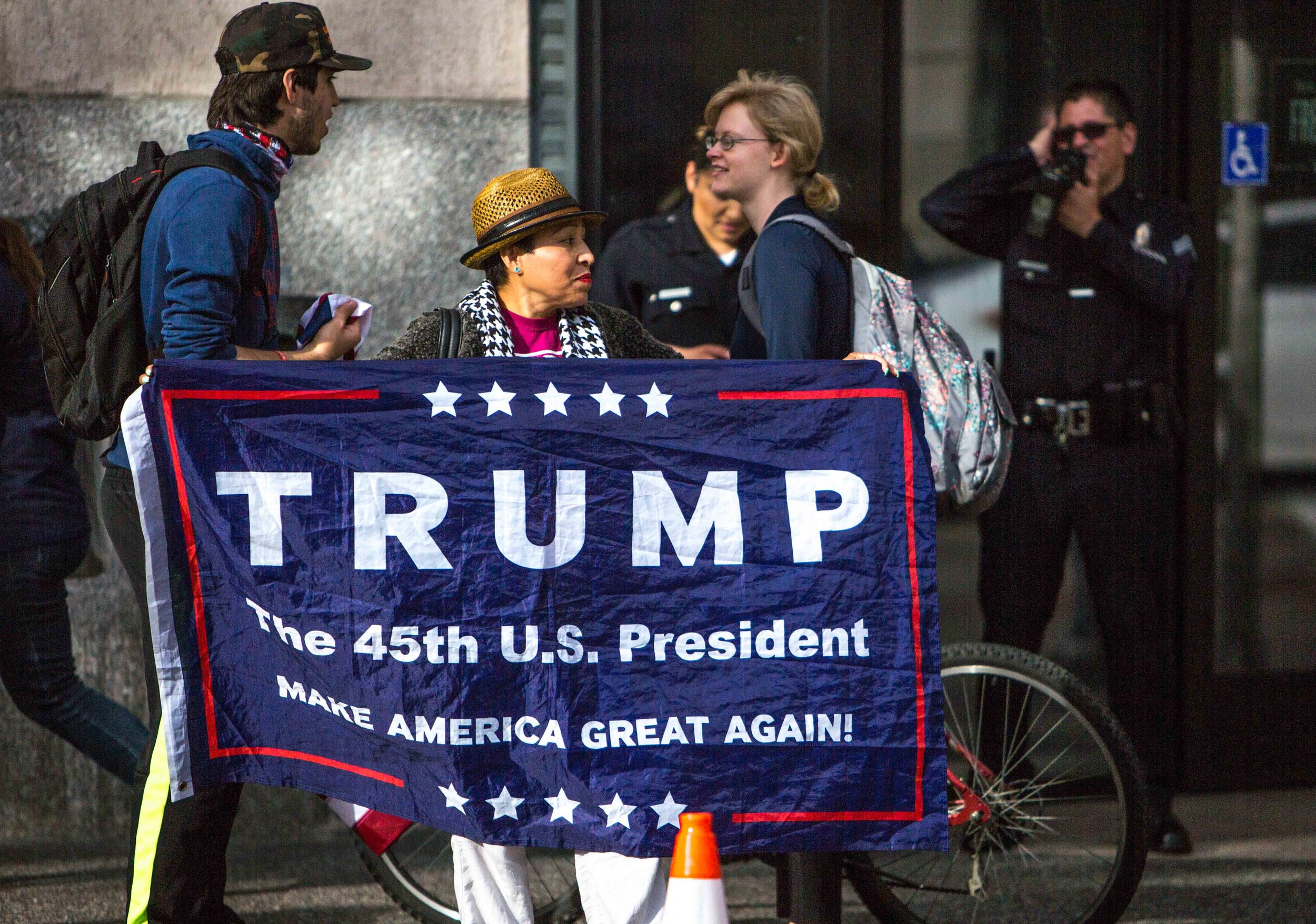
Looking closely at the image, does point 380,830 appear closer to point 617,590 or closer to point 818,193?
point 617,590

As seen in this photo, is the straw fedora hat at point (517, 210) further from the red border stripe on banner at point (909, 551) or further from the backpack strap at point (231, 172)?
the red border stripe on banner at point (909, 551)

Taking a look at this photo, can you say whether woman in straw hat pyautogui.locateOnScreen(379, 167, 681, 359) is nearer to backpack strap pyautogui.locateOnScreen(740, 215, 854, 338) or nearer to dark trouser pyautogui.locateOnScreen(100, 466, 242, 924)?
backpack strap pyautogui.locateOnScreen(740, 215, 854, 338)

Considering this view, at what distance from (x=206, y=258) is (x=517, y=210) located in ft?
2.28

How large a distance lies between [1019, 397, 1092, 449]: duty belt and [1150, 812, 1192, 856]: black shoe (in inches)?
48.9

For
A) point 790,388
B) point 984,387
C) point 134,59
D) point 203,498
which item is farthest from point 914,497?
point 134,59

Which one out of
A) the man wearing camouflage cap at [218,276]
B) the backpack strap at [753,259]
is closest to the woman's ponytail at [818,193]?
the backpack strap at [753,259]

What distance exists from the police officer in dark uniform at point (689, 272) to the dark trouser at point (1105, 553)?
3.47ft

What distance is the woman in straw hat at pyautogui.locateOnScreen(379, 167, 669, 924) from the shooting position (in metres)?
3.35

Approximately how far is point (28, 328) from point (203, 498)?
1443mm

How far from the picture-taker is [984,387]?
145 inches

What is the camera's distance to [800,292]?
3.50 meters

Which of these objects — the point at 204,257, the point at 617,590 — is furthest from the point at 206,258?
the point at 617,590

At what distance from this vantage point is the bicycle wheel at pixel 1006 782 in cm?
373

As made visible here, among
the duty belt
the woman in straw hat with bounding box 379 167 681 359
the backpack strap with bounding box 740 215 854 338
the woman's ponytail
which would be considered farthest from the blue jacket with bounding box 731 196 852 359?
the duty belt
